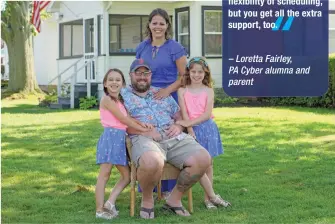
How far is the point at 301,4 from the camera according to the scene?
15.0 ft

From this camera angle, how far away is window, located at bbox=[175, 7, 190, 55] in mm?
18172

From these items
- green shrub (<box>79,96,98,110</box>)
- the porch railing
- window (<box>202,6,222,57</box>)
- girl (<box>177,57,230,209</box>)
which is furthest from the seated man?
window (<box>202,6,222,57</box>)

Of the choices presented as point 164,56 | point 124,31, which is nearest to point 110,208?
point 164,56

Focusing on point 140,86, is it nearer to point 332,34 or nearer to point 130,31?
point 130,31

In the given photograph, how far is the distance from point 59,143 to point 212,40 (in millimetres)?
8930

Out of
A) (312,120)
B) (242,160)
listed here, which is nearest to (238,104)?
(312,120)

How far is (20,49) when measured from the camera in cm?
2181

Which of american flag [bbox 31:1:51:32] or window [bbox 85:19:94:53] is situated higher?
american flag [bbox 31:1:51:32]

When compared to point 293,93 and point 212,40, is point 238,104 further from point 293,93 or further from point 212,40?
point 293,93

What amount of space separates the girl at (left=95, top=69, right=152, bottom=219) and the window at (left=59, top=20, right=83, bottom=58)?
1657 centimetres

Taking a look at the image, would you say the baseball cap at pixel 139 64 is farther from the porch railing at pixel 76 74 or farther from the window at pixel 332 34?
the window at pixel 332 34

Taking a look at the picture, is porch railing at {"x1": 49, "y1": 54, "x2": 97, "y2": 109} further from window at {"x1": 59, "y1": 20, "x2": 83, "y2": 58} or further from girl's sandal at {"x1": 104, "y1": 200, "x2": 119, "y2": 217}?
girl's sandal at {"x1": 104, "y1": 200, "x2": 119, "y2": 217}

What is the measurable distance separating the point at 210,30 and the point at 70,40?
240 inches

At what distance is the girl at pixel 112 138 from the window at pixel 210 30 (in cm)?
1243
